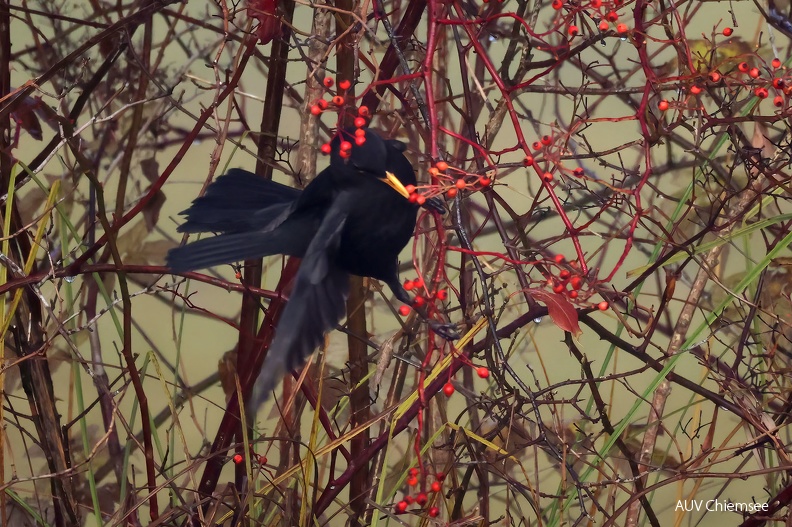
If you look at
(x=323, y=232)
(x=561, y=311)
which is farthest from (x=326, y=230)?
(x=561, y=311)

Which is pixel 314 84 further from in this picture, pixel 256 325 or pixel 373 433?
pixel 373 433

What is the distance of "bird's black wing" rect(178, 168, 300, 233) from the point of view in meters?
0.40

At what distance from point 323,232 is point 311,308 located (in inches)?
1.7

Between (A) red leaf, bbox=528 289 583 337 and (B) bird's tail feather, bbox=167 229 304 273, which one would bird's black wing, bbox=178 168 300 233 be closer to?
(B) bird's tail feather, bbox=167 229 304 273

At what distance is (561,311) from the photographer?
42 centimetres

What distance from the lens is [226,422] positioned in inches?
28.4

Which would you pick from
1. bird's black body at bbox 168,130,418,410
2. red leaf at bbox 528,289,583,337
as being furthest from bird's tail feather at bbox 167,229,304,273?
red leaf at bbox 528,289,583,337

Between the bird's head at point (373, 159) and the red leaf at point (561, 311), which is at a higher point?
the bird's head at point (373, 159)

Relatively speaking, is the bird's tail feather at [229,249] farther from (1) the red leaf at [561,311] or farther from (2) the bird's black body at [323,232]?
(1) the red leaf at [561,311]

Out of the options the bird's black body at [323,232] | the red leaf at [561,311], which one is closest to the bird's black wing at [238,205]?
the bird's black body at [323,232]

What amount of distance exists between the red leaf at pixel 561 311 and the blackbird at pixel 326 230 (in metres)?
0.06

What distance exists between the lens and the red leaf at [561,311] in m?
0.41

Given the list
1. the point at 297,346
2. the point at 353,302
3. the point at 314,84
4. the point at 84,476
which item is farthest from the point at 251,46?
the point at 84,476

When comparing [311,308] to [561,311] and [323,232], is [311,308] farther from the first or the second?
[561,311]
